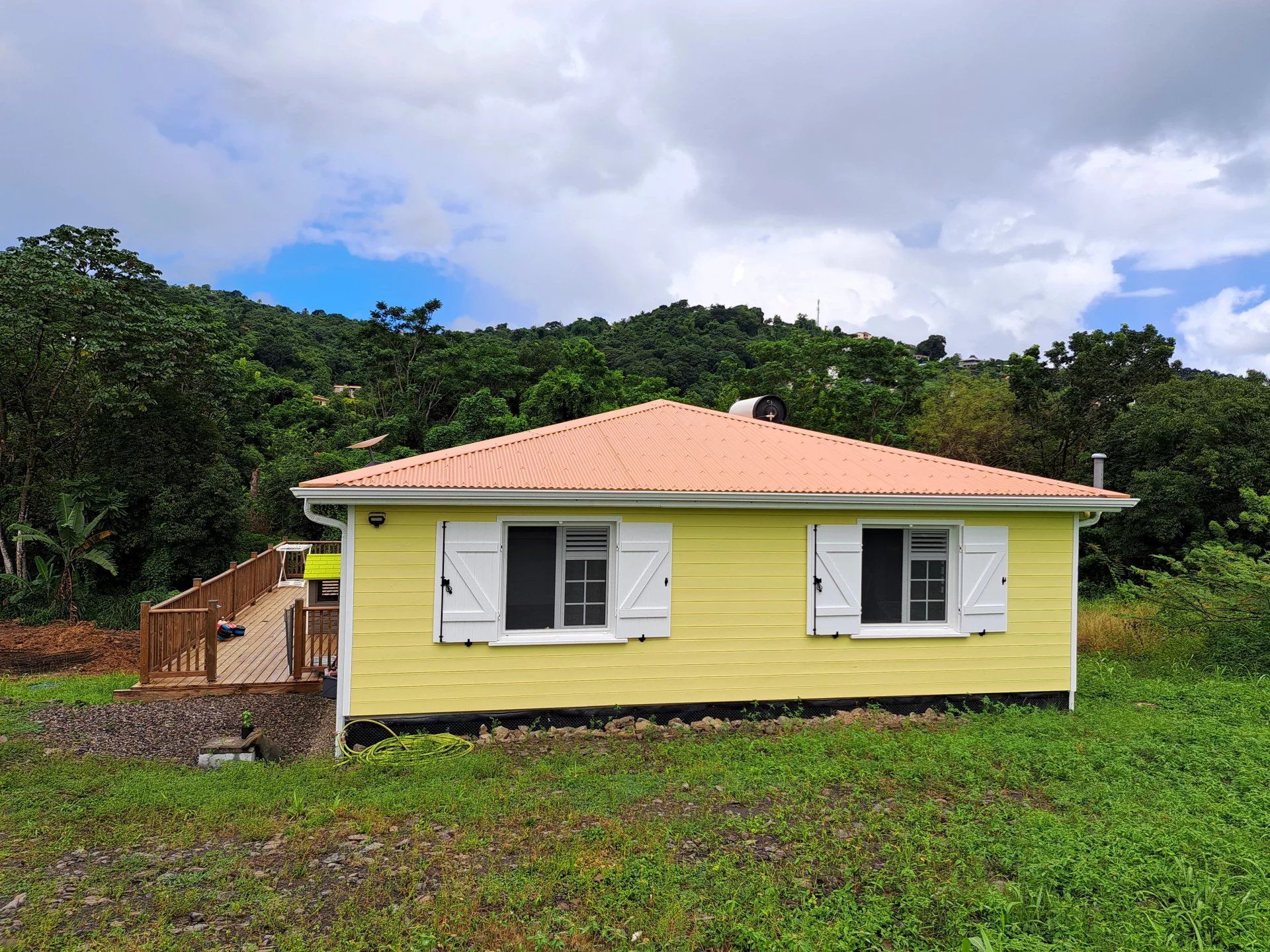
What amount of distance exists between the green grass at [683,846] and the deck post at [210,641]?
6.40 ft

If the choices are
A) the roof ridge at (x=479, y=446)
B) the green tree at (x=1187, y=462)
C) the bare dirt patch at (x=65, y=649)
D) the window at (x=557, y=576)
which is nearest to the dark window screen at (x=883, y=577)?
the window at (x=557, y=576)


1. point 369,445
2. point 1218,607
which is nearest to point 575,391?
point 369,445

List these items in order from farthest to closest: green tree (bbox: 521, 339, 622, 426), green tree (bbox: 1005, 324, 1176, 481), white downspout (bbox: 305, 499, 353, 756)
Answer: green tree (bbox: 521, 339, 622, 426) → green tree (bbox: 1005, 324, 1176, 481) → white downspout (bbox: 305, 499, 353, 756)

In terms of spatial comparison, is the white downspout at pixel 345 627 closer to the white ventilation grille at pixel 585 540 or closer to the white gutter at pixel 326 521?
the white gutter at pixel 326 521

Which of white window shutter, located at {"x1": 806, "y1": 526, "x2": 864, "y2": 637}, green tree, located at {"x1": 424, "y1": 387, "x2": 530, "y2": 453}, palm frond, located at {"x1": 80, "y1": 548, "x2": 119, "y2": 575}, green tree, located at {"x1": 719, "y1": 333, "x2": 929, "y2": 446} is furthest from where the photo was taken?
green tree, located at {"x1": 424, "y1": 387, "x2": 530, "y2": 453}

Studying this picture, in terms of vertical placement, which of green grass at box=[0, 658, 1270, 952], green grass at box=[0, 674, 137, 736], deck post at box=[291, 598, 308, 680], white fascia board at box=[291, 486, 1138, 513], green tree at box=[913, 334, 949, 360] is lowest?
green grass at box=[0, 674, 137, 736]

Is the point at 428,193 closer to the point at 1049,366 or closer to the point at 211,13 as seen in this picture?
the point at 211,13

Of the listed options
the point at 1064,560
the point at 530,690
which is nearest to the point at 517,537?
the point at 530,690

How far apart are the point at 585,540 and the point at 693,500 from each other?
3.83 ft

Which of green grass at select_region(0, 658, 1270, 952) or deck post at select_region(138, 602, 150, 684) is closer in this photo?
green grass at select_region(0, 658, 1270, 952)

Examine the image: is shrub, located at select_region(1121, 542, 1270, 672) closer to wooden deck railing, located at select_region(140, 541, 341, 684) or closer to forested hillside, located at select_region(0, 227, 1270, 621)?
forested hillside, located at select_region(0, 227, 1270, 621)

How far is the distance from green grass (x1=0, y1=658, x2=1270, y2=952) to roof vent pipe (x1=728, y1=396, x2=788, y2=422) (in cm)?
516

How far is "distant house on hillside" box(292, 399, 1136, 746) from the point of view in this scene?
637 cm

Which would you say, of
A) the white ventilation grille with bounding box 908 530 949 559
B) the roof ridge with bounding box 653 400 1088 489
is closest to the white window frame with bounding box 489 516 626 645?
the roof ridge with bounding box 653 400 1088 489
